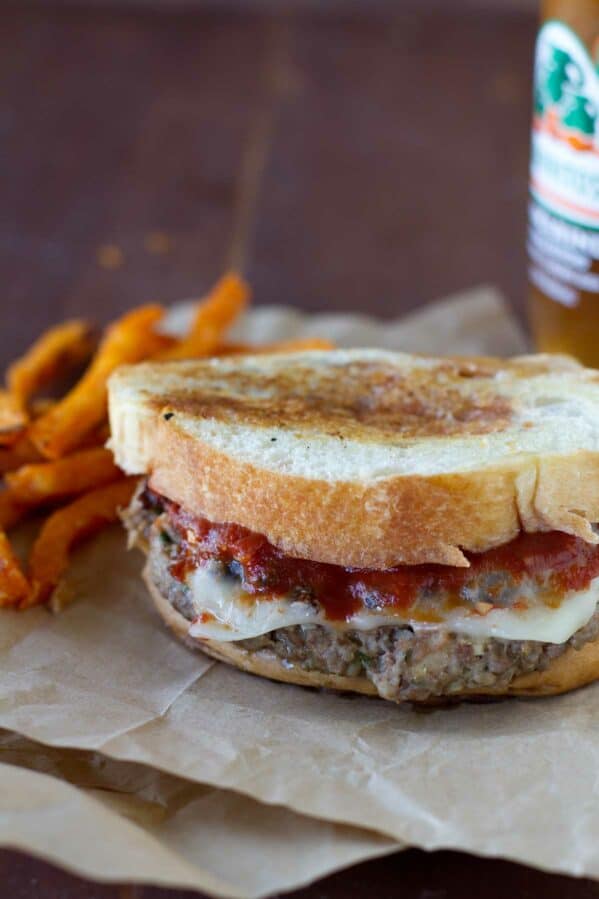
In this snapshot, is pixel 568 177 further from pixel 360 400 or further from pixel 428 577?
pixel 428 577

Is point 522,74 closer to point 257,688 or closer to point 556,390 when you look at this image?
point 556,390

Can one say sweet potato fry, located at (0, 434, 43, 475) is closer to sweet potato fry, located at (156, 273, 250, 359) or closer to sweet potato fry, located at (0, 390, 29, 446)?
sweet potato fry, located at (0, 390, 29, 446)

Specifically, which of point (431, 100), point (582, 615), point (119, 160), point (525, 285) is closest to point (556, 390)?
point (582, 615)

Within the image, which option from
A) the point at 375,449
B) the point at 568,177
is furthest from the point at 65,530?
the point at 568,177

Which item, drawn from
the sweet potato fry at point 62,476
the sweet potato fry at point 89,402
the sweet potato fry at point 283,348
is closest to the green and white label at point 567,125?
the sweet potato fry at point 283,348

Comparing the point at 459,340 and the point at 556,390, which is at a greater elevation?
the point at 556,390

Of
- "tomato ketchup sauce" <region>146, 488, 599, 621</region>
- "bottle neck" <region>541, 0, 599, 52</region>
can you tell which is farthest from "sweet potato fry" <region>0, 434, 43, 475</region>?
"bottle neck" <region>541, 0, 599, 52</region>
